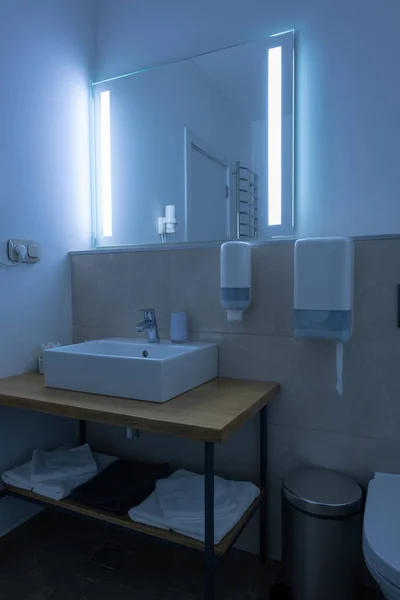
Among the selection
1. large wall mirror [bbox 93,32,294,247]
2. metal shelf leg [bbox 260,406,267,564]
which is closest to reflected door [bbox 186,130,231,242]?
large wall mirror [bbox 93,32,294,247]

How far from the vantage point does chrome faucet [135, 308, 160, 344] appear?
1.56 m

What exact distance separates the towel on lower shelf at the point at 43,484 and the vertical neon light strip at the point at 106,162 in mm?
1079

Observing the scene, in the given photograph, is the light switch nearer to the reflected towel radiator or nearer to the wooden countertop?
the wooden countertop

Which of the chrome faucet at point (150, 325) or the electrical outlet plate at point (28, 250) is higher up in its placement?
the electrical outlet plate at point (28, 250)

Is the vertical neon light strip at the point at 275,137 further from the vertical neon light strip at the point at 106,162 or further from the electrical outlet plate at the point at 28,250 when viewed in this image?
the electrical outlet plate at the point at 28,250

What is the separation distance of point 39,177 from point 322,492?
159 cm

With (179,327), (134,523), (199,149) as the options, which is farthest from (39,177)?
(134,523)

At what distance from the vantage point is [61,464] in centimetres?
158

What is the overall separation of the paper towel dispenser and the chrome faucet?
1.90ft

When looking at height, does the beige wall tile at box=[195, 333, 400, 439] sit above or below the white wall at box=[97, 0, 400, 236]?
below

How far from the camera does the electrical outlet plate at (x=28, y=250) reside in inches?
61.1

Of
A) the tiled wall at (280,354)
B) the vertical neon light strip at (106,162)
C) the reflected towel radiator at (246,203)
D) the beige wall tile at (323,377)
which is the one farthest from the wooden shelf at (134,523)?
the vertical neon light strip at (106,162)

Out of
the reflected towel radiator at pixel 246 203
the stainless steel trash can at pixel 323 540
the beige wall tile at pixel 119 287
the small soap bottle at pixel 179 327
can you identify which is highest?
the reflected towel radiator at pixel 246 203

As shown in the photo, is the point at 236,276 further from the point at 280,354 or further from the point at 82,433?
the point at 82,433
